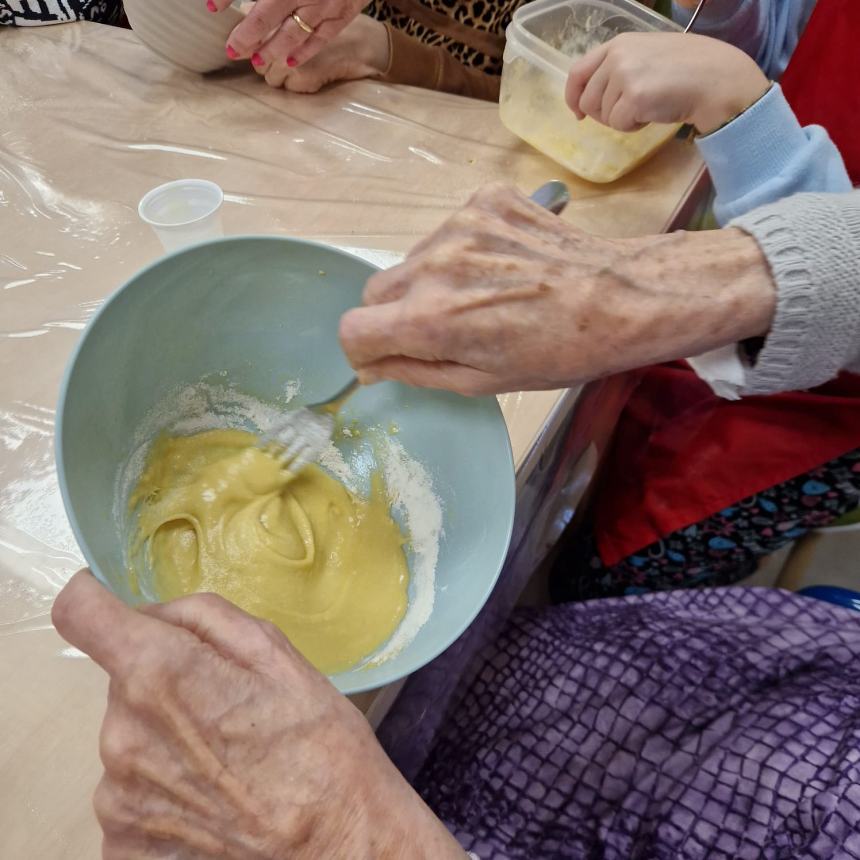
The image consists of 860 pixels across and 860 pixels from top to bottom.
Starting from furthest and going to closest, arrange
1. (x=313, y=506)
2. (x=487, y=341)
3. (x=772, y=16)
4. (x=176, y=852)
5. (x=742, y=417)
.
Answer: (x=772, y=16)
(x=742, y=417)
(x=313, y=506)
(x=487, y=341)
(x=176, y=852)

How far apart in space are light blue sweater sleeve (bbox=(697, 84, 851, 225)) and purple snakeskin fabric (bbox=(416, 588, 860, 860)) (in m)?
0.48

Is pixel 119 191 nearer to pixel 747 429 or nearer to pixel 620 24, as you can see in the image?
pixel 620 24

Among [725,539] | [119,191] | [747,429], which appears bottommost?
[725,539]

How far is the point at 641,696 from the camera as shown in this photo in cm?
75

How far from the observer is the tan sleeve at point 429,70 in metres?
1.16

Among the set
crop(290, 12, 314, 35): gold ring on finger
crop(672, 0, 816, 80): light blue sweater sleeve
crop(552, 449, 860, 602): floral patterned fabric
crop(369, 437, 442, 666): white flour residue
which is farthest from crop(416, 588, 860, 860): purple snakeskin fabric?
crop(290, 12, 314, 35): gold ring on finger

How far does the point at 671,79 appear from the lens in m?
0.80

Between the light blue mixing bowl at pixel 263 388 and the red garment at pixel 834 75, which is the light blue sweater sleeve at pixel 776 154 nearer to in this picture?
the red garment at pixel 834 75

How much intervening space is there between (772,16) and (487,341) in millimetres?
862

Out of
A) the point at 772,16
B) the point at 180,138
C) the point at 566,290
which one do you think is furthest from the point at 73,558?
the point at 772,16

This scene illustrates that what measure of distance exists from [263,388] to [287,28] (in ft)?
2.05

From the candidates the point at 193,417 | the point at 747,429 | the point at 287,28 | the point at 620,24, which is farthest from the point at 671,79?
the point at 193,417

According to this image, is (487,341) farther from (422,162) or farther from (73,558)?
(422,162)

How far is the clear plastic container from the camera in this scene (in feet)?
3.01
